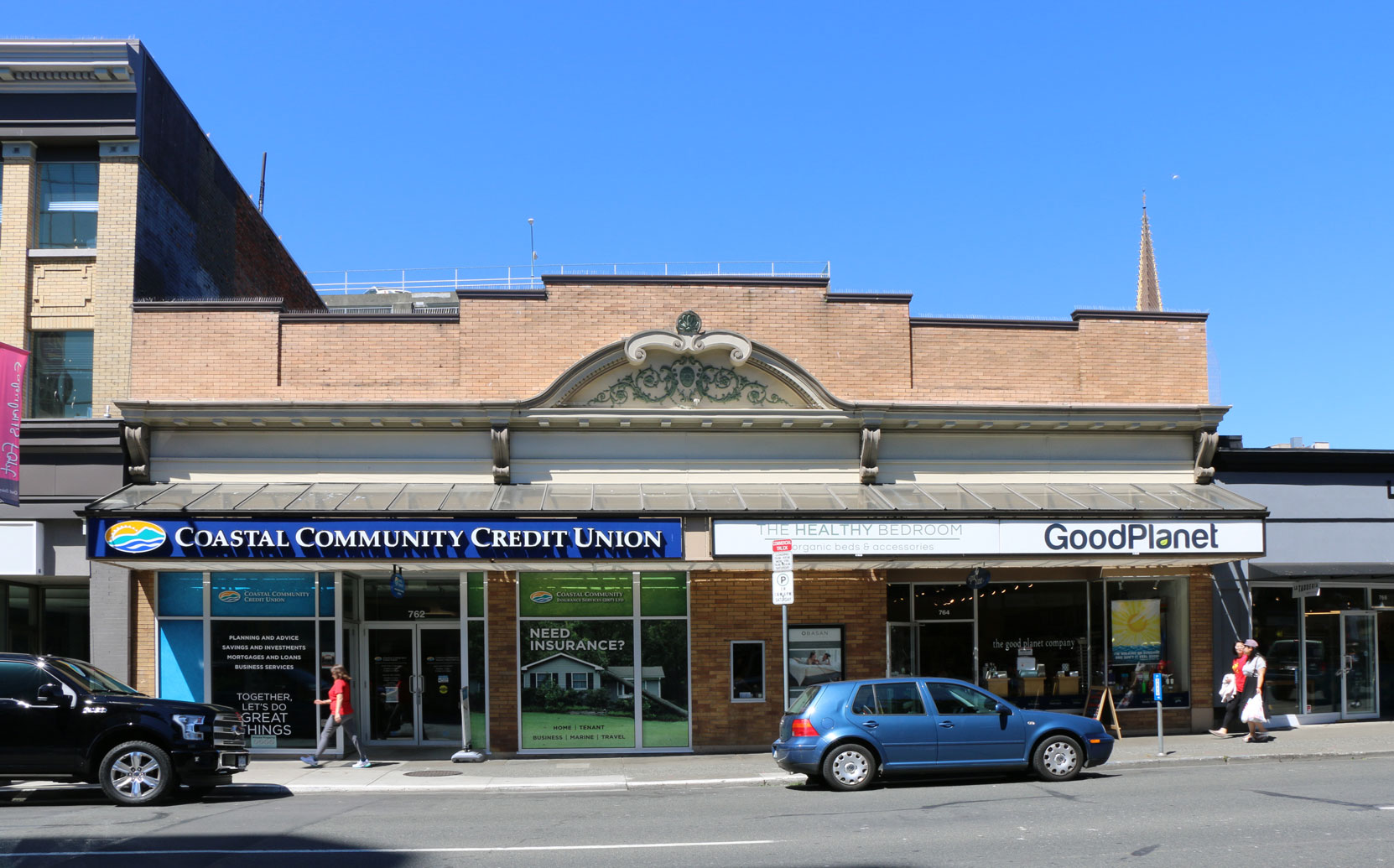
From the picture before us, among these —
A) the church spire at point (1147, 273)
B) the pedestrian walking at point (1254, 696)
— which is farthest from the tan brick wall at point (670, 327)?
the church spire at point (1147, 273)

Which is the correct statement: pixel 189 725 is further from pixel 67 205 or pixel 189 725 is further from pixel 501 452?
pixel 67 205

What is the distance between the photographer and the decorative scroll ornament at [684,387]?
62.5 ft

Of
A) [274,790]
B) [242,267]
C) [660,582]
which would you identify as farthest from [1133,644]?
[242,267]

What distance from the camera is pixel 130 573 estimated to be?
1831cm

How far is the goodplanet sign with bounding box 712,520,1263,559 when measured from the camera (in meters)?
17.3

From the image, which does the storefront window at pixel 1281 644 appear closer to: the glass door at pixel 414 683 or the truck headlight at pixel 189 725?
the glass door at pixel 414 683

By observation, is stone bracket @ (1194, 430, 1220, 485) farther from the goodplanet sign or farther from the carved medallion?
the carved medallion

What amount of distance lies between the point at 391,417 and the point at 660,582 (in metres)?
4.92

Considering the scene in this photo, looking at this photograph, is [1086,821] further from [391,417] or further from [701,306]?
[391,417]

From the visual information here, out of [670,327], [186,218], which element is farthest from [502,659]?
[186,218]

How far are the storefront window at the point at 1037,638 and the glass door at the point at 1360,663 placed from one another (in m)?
5.15

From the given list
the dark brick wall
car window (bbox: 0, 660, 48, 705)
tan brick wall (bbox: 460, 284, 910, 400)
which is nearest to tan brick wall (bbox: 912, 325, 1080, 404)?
tan brick wall (bbox: 460, 284, 910, 400)

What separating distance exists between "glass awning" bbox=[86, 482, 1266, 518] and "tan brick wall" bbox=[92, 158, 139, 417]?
Answer: 75.2 inches

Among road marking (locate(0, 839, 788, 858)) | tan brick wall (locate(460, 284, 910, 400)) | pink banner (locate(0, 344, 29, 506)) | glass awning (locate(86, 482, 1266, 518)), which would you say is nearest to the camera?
road marking (locate(0, 839, 788, 858))
